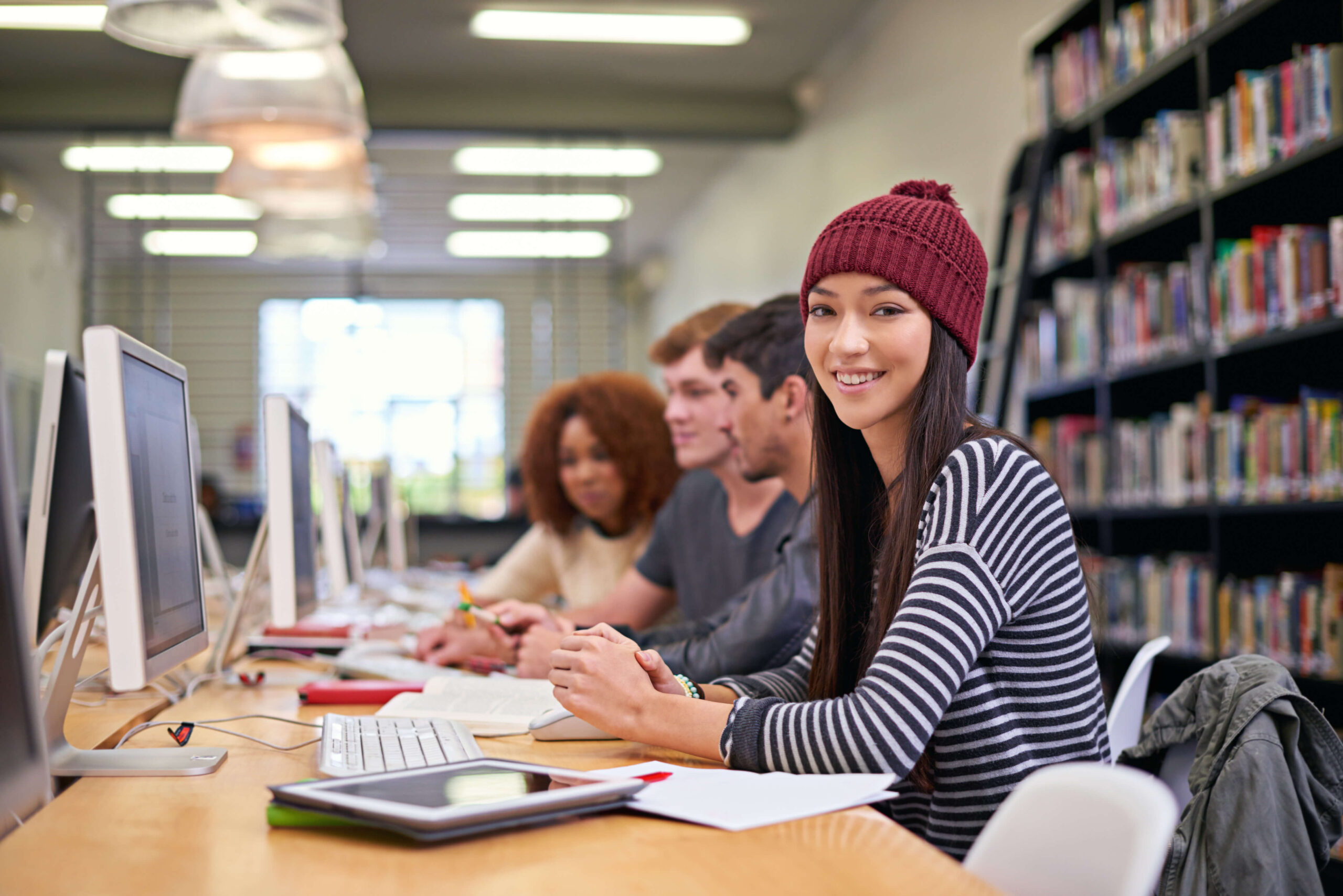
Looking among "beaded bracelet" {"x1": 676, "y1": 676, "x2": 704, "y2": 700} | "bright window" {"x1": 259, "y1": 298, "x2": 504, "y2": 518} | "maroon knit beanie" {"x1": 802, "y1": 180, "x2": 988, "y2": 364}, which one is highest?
"bright window" {"x1": 259, "y1": 298, "x2": 504, "y2": 518}

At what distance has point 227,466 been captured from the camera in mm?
10422

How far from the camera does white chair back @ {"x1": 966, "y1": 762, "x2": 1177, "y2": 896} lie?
685 mm

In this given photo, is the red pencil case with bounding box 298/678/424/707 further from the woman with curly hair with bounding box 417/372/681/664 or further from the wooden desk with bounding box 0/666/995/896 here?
the woman with curly hair with bounding box 417/372/681/664

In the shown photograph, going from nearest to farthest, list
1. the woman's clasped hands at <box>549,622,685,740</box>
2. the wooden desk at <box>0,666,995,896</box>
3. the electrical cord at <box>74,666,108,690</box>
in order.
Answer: the wooden desk at <box>0,666,995,896</box>, the woman's clasped hands at <box>549,622,685,740</box>, the electrical cord at <box>74,666,108,690</box>

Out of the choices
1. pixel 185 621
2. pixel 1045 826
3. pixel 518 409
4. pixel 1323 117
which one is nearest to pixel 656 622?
pixel 185 621

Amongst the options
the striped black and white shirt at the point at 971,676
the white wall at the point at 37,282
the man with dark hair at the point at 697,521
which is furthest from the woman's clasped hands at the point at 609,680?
the white wall at the point at 37,282

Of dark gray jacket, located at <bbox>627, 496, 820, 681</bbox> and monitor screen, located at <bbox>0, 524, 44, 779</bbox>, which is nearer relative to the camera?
monitor screen, located at <bbox>0, 524, 44, 779</bbox>

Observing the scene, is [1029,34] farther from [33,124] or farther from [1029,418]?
[33,124]

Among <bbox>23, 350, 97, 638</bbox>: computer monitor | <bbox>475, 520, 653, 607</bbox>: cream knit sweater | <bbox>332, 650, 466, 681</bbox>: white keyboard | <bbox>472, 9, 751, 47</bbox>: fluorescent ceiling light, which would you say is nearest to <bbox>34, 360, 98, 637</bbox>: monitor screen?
<bbox>23, 350, 97, 638</bbox>: computer monitor

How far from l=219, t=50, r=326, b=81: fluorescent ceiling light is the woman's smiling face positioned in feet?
8.25

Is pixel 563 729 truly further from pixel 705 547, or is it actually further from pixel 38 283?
pixel 38 283

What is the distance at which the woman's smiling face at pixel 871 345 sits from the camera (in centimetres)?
127

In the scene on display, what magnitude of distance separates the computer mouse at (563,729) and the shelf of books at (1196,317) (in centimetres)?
123

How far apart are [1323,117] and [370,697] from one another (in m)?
2.20
